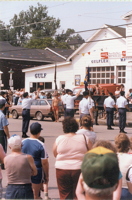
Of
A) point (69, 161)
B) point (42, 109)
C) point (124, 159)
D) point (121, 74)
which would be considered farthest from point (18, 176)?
point (121, 74)

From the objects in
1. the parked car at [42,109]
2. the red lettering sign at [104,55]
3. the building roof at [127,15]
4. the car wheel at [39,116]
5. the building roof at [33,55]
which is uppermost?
the building roof at [127,15]

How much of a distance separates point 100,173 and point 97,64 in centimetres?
3068

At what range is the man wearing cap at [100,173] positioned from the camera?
186cm

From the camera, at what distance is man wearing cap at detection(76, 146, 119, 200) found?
186 cm

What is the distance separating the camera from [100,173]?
6.08 feet

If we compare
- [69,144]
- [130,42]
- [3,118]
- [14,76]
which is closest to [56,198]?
[69,144]

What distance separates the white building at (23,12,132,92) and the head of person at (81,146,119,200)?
27.8 m

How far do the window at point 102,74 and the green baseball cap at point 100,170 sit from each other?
29.2 metres

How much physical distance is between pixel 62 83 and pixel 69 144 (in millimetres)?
30909

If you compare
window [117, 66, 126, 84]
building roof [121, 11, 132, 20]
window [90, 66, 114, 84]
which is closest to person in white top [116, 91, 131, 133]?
building roof [121, 11, 132, 20]

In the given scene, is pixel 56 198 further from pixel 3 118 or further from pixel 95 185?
pixel 95 185

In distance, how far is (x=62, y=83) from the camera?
115 ft

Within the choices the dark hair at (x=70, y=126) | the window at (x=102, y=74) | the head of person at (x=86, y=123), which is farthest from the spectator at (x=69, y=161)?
the window at (x=102, y=74)

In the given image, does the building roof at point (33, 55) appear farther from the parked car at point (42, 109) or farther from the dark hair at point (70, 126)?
the dark hair at point (70, 126)
